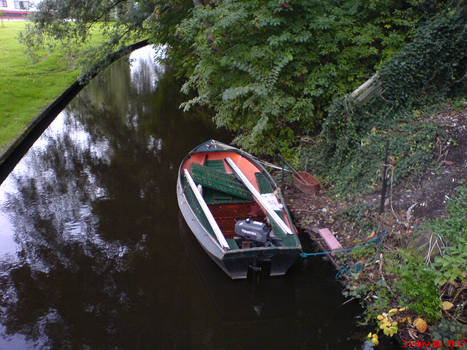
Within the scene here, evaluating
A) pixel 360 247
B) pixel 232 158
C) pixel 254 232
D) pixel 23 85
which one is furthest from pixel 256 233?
pixel 23 85

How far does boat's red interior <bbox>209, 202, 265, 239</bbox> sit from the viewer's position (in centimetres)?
916

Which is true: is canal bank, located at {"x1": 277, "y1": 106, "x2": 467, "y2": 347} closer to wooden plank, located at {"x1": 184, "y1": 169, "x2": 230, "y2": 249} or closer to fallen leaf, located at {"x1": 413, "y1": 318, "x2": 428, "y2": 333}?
fallen leaf, located at {"x1": 413, "y1": 318, "x2": 428, "y2": 333}

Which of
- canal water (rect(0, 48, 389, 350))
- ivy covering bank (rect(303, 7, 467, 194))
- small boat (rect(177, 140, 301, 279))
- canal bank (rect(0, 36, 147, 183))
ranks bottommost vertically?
canal water (rect(0, 48, 389, 350))

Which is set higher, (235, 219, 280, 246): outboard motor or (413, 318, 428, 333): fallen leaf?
(235, 219, 280, 246): outboard motor

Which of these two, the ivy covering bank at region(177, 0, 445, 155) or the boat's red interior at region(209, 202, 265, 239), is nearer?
the boat's red interior at region(209, 202, 265, 239)

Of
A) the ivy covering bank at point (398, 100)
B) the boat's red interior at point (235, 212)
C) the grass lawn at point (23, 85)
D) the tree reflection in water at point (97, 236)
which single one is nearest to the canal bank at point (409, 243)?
the ivy covering bank at point (398, 100)

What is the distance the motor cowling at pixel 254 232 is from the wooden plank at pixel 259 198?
47 centimetres

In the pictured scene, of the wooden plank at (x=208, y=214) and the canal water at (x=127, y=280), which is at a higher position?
the wooden plank at (x=208, y=214)

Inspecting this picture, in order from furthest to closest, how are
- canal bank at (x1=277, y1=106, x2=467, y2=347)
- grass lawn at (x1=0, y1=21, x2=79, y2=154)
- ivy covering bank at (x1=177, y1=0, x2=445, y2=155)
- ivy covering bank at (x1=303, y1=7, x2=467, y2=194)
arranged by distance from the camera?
grass lawn at (x1=0, y1=21, x2=79, y2=154), ivy covering bank at (x1=177, y1=0, x2=445, y2=155), ivy covering bank at (x1=303, y1=7, x2=467, y2=194), canal bank at (x1=277, y1=106, x2=467, y2=347)

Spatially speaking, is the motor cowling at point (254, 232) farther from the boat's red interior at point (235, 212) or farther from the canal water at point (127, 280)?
the boat's red interior at point (235, 212)

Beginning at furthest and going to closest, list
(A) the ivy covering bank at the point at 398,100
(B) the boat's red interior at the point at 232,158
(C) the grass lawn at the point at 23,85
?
(C) the grass lawn at the point at 23,85 → (B) the boat's red interior at the point at 232,158 → (A) the ivy covering bank at the point at 398,100

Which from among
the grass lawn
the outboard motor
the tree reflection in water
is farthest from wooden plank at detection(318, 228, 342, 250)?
the grass lawn

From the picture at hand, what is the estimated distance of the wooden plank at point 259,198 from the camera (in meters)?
8.04

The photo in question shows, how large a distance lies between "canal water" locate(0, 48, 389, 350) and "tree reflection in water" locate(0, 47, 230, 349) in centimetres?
3
